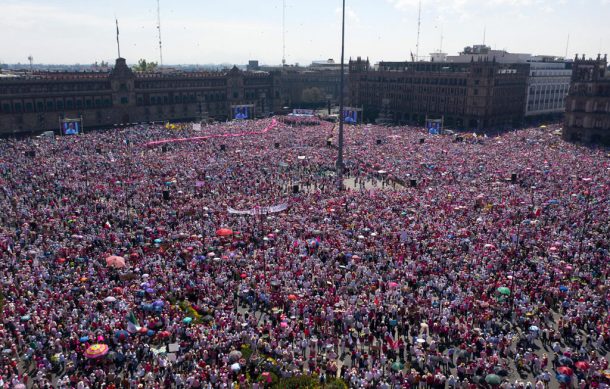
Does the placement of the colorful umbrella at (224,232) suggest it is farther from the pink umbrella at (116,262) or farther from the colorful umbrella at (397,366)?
the colorful umbrella at (397,366)

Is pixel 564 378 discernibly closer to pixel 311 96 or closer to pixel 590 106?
pixel 590 106

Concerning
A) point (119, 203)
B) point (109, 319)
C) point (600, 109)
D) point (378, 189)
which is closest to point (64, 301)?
point (109, 319)

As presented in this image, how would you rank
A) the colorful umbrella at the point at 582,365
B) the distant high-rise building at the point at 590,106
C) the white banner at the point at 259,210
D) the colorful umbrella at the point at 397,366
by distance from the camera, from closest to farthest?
the colorful umbrella at the point at 582,365
the colorful umbrella at the point at 397,366
the white banner at the point at 259,210
the distant high-rise building at the point at 590,106

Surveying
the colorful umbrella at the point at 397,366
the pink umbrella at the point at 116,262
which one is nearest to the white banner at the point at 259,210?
the pink umbrella at the point at 116,262

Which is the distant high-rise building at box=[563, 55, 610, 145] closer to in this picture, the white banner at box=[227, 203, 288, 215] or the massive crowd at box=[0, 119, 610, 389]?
the massive crowd at box=[0, 119, 610, 389]

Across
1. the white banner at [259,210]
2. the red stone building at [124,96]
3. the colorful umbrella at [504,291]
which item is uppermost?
the red stone building at [124,96]

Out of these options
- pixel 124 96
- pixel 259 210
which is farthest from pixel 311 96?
pixel 259 210

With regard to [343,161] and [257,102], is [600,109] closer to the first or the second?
[343,161]

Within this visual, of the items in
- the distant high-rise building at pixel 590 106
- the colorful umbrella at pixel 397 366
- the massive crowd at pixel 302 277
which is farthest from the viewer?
the distant high-rise building at pixel 590 106

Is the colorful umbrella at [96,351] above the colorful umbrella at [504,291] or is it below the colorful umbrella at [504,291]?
below
